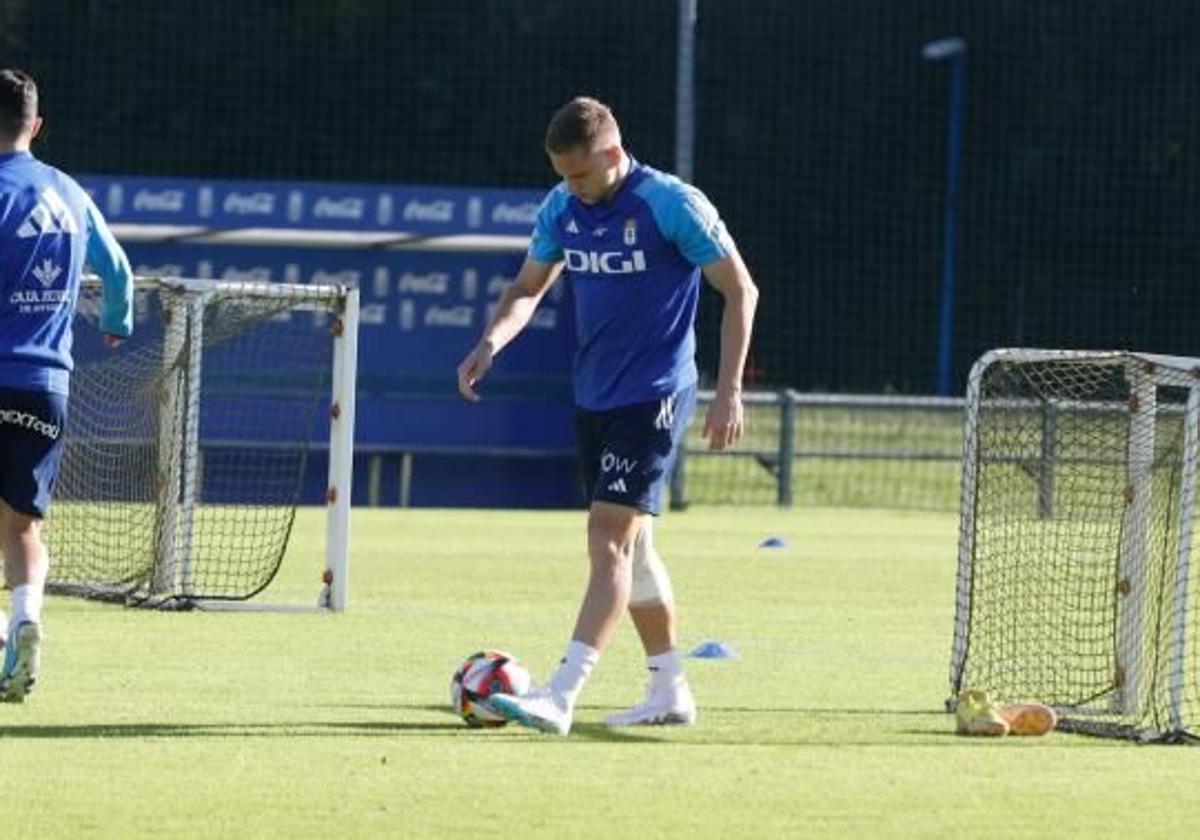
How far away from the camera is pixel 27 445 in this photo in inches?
409

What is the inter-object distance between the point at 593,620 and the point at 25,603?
6.29 feet

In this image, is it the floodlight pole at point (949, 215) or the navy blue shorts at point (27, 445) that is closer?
the navy blue shorts at point (27, 445)

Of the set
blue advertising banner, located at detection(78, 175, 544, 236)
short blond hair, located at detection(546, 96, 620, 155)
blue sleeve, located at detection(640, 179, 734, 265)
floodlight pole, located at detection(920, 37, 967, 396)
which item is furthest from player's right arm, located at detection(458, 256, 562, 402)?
floodlight pole, located at detection(920, 37, 967, 396)

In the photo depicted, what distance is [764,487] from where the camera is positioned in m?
30.0

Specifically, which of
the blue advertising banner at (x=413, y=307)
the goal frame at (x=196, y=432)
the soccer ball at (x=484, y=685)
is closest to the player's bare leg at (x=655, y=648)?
the soccer ball at (x=484, y=685)

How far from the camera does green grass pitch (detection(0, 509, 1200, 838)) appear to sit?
26.3 ft

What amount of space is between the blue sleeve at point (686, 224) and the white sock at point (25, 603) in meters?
2.42

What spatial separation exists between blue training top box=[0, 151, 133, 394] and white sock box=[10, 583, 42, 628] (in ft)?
2.20

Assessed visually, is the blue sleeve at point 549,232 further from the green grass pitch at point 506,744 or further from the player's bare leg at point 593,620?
the green grass pitch at point 506,744

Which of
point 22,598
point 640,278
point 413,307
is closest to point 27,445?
point 22,598

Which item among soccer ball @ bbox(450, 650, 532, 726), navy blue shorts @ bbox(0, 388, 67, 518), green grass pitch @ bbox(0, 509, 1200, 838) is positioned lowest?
green grass pitch @ bbox(0, 509, 1200, 838)

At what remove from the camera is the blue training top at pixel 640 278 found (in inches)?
397

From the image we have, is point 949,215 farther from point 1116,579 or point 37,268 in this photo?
point 37,268

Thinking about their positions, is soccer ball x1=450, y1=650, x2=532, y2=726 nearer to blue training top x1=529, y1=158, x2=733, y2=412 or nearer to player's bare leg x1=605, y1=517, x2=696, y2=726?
player's bare leg x1=605, y1=517, x2=696, y2=726
